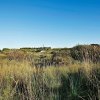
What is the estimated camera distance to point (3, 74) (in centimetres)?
912

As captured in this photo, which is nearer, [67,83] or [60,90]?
[60,90]

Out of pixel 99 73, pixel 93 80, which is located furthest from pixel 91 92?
pixel 99 73

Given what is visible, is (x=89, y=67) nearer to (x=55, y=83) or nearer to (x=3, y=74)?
(x=55, y=83)

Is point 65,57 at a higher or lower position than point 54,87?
higher

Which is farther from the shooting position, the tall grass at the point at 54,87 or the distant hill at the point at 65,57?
the distant hill at the point at 65,57

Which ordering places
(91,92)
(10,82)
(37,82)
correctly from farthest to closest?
(10,82) → (37,82) → (91,92)

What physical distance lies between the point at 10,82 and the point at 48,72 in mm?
1625

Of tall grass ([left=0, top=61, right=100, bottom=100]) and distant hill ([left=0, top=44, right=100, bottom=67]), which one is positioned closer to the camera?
tall grass ([left=0, top=61, right=100, bottom=100])

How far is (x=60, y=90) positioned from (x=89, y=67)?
1496 mm

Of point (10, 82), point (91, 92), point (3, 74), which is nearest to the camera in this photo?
point (91, 92)

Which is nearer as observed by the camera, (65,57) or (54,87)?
(54,87)

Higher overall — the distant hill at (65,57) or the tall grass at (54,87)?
the distant hill at (65,57)

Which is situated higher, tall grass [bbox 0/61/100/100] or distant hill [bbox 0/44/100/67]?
distant hill [bbox 0/44/100/67]

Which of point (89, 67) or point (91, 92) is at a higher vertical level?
point (89, 67)
